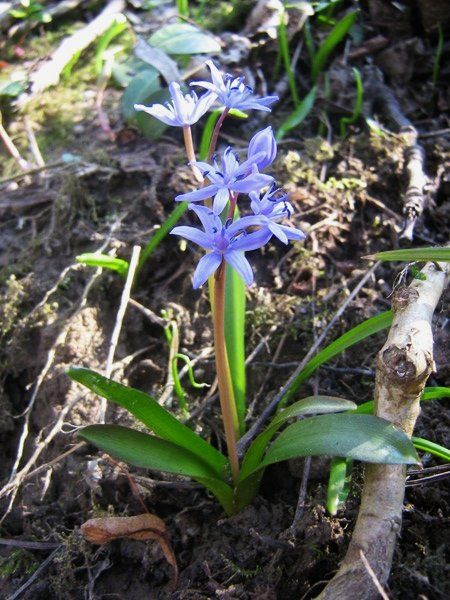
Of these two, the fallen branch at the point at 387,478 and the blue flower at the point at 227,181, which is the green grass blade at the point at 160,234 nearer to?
the blue flower at the point at 227,181

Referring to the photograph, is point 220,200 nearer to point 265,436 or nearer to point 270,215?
point 270,215

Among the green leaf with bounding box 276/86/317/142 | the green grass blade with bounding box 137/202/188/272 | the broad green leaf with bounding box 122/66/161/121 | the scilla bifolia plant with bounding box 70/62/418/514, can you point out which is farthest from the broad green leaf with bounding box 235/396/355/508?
the broad green leaf with bounding box 122/66/161/121

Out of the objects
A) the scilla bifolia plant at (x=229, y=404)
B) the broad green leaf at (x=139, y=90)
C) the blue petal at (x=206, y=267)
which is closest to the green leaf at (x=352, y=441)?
the scilla bifolia plant at (x=229, y=404)

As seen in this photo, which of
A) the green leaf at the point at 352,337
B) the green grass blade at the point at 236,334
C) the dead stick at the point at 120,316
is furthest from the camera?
the dead stick at the point at 120,316

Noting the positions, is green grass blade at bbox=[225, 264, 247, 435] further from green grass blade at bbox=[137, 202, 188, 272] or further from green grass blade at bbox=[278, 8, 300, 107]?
green grass blade at bbox=[278, 8, 300, 107]

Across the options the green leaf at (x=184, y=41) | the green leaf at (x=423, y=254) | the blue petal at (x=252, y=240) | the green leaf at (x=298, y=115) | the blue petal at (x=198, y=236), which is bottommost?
the green leaf at (x=298, y=115)

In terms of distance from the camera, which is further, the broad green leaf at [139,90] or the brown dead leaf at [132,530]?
the broad green leaf at [139,90]
